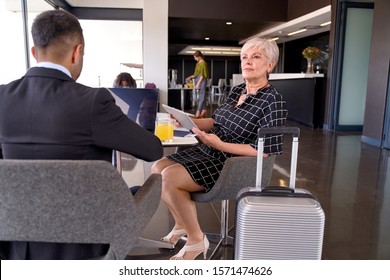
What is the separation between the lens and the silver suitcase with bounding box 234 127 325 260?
4.32ft

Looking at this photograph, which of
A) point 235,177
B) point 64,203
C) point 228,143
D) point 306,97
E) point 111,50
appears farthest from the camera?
point 111,50

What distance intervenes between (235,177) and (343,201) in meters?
1.57

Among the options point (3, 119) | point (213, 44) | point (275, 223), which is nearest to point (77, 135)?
point (3, 119)

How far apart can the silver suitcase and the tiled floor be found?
680mm

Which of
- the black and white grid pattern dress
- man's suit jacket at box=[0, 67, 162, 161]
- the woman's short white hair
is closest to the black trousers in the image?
man's suit jacket at box=[0, 67, 162, 161]

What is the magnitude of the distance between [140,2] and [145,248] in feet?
25.4

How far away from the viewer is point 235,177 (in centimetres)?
172

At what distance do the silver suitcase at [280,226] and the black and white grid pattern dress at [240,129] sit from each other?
0.40 metres

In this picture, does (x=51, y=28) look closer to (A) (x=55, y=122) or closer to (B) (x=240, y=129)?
(A) (x=55, y=122)

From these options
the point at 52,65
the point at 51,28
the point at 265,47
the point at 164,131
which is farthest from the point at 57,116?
the point at 265,47

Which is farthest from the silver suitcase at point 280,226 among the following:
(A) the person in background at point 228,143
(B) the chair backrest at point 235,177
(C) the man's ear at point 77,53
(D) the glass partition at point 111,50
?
(D) the glass partition at point 111,50

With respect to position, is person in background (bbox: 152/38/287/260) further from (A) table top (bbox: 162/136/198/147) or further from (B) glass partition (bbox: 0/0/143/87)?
(B) glass partition (bbox: 0/0/143/87)

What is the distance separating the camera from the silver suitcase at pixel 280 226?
1315 millimetres

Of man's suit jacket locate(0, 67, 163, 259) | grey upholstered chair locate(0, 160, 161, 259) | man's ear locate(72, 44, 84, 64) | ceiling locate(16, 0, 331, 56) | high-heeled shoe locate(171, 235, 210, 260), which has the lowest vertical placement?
high-heeled shoe locate(171, 235, 210, 260)
